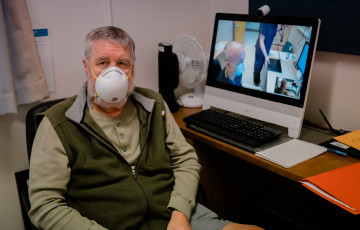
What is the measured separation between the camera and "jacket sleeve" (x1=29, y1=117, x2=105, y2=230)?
119 cm

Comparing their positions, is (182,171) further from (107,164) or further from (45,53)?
(45,53)

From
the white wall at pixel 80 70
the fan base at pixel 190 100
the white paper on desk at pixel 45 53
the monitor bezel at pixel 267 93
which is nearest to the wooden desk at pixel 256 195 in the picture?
the fan base at pixel 190 100

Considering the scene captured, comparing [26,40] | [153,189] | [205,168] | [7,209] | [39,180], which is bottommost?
[7,209]

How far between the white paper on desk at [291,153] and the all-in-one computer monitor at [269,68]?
0.31ft

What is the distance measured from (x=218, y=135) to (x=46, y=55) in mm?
923

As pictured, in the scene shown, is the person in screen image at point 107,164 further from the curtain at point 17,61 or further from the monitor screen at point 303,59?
the monitor screen at point 303,59

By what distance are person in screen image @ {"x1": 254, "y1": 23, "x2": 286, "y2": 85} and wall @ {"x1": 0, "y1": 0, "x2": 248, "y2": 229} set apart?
20.6 inches

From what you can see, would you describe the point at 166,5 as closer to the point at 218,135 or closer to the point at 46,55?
the point at 46,55

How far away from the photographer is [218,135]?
1664 millimetres

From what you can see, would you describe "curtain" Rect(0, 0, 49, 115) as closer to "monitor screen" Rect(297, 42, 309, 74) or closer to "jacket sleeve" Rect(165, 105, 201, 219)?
"jacket sleeve" Rect(165, 105, 201, 219)

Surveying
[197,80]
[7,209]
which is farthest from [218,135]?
[7,209]

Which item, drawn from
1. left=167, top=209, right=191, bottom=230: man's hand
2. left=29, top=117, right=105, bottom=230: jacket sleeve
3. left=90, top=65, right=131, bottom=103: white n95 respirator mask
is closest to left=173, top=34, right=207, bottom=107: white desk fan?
left=90, top=65, right=131, bottom=103: white n95 respirator mask

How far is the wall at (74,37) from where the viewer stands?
5.66ft

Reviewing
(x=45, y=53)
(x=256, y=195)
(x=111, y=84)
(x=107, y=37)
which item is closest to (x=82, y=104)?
(x=111, y=84)
